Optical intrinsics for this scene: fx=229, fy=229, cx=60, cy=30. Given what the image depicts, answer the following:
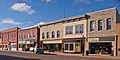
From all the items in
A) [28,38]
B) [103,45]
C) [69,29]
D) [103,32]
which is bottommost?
[103,45]

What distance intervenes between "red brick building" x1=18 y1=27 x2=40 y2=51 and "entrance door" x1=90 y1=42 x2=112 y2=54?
76.4ft

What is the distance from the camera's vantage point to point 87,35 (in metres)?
47.0

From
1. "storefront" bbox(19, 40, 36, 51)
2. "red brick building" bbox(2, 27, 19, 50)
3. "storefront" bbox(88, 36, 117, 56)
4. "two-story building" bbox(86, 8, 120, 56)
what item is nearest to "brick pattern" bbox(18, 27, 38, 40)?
"storefront" bbox(19, 40, 36, 51)

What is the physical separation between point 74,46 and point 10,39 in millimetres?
42582

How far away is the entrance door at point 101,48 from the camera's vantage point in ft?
137

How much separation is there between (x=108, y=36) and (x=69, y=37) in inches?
494

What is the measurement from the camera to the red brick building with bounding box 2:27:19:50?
266ft

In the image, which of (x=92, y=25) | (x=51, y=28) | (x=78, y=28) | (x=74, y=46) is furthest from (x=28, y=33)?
(x=92, y=25)

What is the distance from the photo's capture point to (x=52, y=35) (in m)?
59.0

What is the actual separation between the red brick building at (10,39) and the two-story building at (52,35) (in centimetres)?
2015

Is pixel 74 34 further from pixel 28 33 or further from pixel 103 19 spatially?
pixel 28 33

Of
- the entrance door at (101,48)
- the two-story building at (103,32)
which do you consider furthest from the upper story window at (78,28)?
Result: the entrance door at (101,48)

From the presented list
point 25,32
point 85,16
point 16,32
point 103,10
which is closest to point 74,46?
point 85,16

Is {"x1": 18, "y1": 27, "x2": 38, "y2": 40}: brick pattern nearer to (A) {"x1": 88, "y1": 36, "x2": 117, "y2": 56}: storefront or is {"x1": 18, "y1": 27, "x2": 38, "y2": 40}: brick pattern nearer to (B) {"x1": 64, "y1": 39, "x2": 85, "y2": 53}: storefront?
(B) {"x1": 64, "y1": 39, "x2": 85, "y2": 53}: storefront
